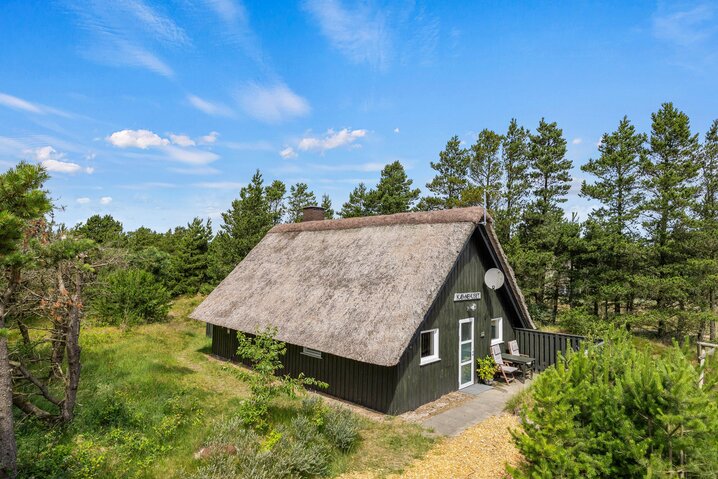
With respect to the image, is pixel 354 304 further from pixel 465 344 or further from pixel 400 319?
pixel 465 344

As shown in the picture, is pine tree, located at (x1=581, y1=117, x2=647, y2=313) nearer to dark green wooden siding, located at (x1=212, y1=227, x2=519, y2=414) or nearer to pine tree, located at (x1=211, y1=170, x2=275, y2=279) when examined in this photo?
dark green wooden siding, located at (x1=212, y1=227, x2=519, y2=414)

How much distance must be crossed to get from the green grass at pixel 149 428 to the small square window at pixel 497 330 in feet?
20.8

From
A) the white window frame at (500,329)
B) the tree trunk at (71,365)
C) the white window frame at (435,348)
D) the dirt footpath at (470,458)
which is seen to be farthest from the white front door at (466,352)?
the tree trunk at (71,365)

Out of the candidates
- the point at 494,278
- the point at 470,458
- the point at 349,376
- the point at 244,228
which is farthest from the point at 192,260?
the point at 470,458

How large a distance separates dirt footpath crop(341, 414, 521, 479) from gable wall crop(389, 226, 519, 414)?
196 cm

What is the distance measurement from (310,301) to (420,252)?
13.9ft

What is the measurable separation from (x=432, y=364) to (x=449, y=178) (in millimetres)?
24646

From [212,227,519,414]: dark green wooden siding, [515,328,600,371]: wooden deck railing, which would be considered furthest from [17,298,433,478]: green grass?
[515,328,600,371]: wooden deck railing

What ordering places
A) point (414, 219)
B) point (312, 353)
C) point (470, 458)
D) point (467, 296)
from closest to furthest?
point (470, 458), point (312, 353), point (467, 296), point (414, 219)

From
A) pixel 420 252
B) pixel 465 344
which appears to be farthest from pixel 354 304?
pixel 465 344

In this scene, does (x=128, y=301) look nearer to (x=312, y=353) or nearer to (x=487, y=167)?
(x=312, y=353)

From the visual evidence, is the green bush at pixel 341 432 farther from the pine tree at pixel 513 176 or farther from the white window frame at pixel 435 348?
the pine tree at pixel 513 176

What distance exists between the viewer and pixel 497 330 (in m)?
14.2

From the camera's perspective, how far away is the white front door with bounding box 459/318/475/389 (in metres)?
12.4
